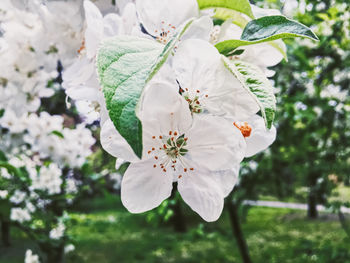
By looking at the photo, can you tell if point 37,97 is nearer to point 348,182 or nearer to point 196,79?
A: point 196,79

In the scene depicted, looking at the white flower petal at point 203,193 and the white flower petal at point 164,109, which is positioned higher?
the white flower petal at point 164,109

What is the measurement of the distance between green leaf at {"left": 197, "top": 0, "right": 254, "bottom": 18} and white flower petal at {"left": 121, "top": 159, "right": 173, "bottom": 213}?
0.82 feet

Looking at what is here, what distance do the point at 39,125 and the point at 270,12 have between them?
7.29 ft

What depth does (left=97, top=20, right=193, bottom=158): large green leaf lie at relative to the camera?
29cm

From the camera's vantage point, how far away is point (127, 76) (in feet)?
1.01

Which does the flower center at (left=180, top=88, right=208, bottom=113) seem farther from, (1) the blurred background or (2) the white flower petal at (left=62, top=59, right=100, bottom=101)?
(1) the blurred background

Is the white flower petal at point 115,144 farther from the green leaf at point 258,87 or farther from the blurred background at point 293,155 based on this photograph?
the blurred background at point 293,155

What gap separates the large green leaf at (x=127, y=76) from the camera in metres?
0.29

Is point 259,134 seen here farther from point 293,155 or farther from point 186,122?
point 293,155

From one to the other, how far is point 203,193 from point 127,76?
0.22 metres

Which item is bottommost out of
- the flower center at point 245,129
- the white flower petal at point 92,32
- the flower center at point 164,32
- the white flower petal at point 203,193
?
the white flower petal at point 203,193

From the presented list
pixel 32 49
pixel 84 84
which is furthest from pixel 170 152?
pixel 32 49

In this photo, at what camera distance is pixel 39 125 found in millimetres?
2441


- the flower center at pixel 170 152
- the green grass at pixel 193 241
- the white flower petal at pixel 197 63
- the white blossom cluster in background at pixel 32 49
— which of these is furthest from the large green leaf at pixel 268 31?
the green grass at pixel 193 241
